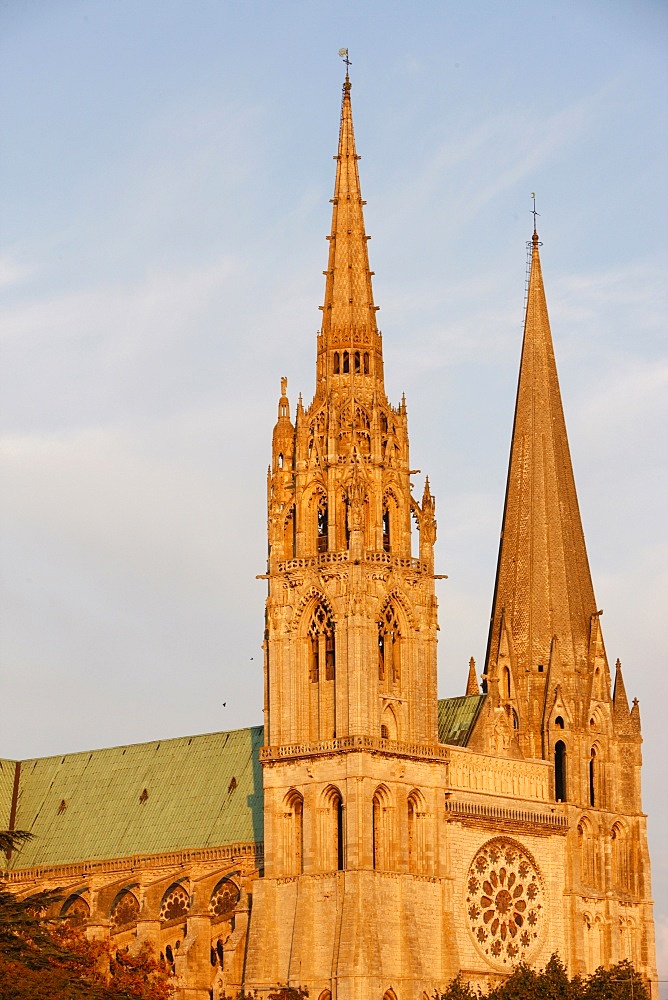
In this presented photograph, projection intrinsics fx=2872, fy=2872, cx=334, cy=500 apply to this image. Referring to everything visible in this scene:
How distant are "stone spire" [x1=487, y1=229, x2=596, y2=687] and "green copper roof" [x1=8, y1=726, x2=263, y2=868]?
11591mm

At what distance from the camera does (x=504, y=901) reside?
10512 centimetres

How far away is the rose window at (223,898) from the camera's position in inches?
4218

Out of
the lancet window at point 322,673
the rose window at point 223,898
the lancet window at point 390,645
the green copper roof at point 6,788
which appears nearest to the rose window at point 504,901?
the lancet window at point 390,645

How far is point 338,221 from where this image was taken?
358 feet

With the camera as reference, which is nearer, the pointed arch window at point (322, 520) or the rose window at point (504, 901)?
the rose window at point (504, 901)

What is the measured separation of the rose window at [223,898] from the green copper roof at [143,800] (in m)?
1.96

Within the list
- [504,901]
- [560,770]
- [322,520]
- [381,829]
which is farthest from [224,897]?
[322,520]

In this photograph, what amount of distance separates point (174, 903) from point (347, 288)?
24.5 metres

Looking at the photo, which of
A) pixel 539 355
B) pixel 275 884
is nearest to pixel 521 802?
pixel 275 884

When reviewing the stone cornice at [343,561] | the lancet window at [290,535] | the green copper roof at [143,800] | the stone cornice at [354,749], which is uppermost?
the lancet window at [290,535]

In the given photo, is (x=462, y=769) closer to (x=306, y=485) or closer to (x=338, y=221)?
(x=306, y=485)

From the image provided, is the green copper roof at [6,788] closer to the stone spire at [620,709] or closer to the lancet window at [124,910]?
the lancet window at [124,910]

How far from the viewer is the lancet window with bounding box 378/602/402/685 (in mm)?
103875

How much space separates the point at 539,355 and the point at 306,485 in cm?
1899
